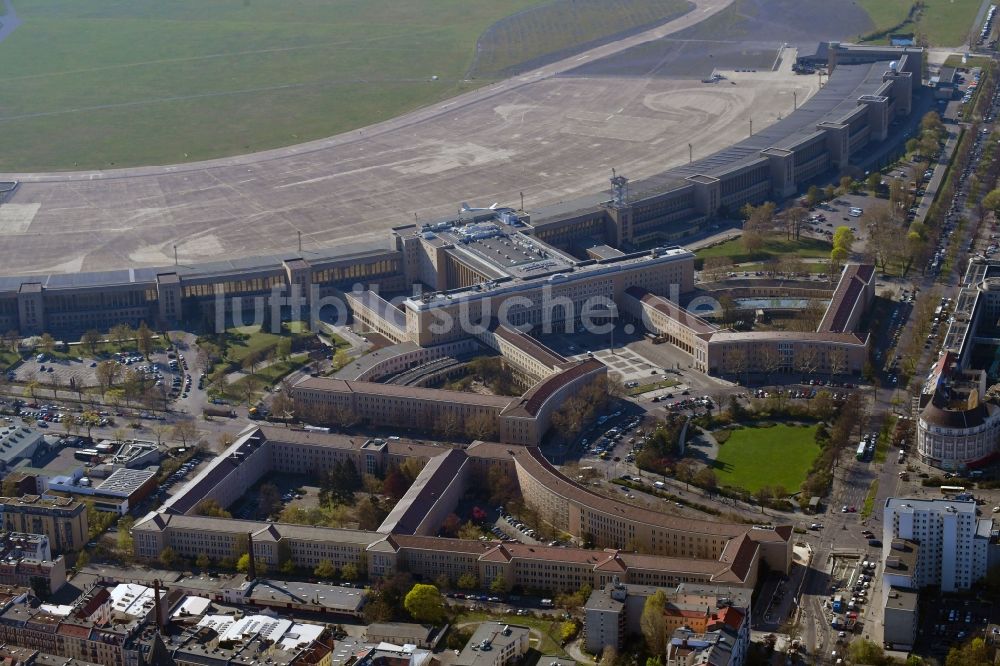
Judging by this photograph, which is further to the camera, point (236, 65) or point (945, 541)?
point (236, 65)

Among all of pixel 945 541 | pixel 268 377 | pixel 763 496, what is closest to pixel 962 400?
pixel 763 496

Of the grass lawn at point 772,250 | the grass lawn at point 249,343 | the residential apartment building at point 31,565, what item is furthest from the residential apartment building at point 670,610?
the grass lawn at point 772,250

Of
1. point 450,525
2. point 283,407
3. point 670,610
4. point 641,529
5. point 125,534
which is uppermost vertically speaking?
point 670,610

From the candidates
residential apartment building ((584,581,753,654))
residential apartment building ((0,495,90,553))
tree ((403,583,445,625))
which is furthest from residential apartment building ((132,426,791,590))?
tree ((403,583,445,625))

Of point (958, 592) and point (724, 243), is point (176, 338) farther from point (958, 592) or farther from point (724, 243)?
point (958, 592)

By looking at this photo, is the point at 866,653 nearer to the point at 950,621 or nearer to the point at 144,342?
the point at 950,621

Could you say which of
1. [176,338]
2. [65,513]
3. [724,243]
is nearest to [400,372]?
[176,338]

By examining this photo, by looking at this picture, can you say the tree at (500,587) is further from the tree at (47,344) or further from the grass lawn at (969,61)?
the grass lawn at (969,61)
